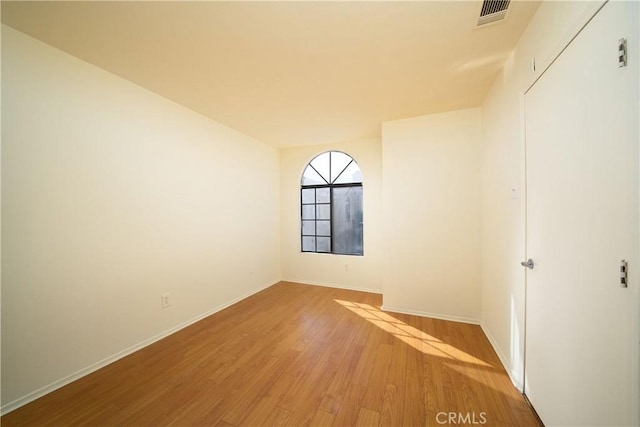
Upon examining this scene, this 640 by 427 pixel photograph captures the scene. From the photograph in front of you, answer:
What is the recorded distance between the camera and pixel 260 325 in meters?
2.70

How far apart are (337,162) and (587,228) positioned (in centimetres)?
343

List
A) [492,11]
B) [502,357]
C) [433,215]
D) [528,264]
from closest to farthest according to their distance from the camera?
[492,11] < [528,264] < [502,357] < [433,215]

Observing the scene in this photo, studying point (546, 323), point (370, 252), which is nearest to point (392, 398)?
point (546, 323)

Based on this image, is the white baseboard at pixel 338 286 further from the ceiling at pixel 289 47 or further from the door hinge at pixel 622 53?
the door hinge at pixel 622 53

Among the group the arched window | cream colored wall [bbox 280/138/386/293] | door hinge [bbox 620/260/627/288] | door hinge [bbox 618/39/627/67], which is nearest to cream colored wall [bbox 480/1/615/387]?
door hinge [bbox 618/39/627/67]

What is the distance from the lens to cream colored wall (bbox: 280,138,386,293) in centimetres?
381

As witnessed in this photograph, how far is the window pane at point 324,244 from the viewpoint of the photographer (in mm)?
4336

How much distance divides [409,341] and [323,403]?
1.18m

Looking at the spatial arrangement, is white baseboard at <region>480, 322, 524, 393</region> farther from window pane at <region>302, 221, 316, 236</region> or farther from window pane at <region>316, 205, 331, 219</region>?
window pane at <region>302, 221, 316, 236</region>

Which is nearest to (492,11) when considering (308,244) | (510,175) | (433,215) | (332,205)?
(510,175)

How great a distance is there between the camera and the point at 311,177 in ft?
14.4

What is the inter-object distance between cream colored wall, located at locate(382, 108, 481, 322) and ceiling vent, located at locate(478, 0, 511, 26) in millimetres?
1427

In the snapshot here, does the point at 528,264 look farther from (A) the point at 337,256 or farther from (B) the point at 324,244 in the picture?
(B) the point at 324,244

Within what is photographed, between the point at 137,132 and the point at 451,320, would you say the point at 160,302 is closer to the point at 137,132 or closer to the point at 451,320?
the point at 137,132
